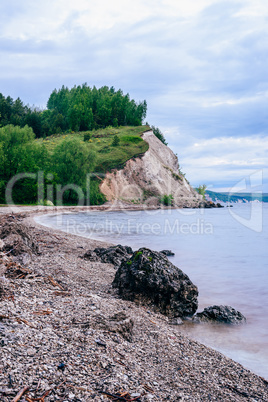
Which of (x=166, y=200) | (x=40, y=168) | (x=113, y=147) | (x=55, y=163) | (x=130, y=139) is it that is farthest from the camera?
(x=130, y=139)

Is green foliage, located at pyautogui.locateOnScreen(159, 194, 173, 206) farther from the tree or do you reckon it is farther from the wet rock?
the wet rock

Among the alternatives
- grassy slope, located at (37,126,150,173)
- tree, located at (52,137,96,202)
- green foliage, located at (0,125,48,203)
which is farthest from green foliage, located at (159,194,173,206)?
green foliage, located at (0,125,48,203)

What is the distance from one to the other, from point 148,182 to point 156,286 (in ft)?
214

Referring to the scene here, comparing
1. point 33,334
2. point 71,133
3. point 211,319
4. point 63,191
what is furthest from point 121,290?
point 71,133

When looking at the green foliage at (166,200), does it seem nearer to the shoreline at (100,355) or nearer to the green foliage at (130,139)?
the green foliage at (130,139)

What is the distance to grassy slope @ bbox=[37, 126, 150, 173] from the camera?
67.4 m

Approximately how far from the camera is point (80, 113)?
94.4 meters

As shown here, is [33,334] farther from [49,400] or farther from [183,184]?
[183,184]

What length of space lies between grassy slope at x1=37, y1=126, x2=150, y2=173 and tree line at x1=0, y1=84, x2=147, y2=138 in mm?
7452

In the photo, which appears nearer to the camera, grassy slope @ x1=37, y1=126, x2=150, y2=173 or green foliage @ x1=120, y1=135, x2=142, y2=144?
grassy slope @ x1=37, y1=126, x2=150, y2=173

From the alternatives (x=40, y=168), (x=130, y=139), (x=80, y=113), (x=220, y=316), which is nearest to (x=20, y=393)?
(x=220, y=316)

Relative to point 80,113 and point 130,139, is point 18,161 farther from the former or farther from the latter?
point 80,113

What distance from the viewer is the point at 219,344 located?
209 inches

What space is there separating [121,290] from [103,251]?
4288mm
